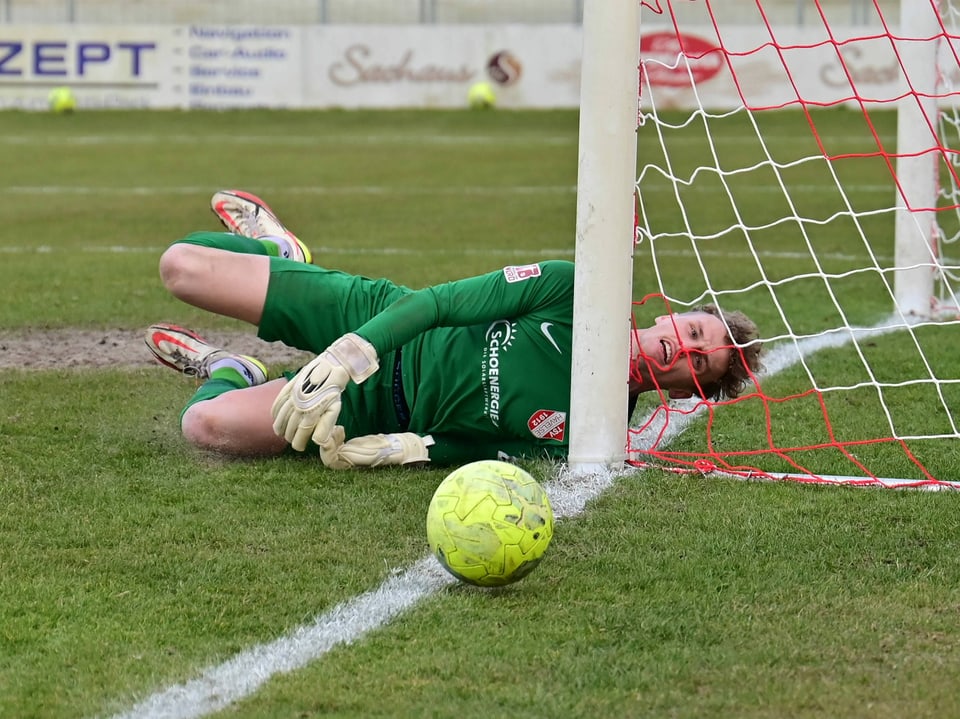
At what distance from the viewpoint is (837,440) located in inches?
204

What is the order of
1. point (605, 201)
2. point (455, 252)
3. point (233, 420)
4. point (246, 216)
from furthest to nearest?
point (455, 252)
point (246, 216)
point (233, 420)
point (605, 201)

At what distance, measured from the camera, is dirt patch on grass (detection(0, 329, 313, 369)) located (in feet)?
21.0

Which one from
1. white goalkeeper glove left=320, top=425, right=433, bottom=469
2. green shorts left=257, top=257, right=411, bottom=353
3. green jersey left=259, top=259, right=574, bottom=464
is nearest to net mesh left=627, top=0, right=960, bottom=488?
green jersey left=259, top=259, right=574, bottom=464

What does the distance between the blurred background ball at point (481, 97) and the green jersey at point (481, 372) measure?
65.0ft

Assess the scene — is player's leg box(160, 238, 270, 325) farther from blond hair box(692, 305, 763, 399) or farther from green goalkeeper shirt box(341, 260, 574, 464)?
blond hair box(692, 305, 763, 399)

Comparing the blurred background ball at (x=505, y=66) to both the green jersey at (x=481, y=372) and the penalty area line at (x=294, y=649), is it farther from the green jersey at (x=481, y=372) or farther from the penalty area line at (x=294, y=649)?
the penalty area line at (x=294, y=649)

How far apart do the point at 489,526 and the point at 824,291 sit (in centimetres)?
528

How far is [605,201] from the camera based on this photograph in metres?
4.40

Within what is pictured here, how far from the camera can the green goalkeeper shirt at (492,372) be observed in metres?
4.57

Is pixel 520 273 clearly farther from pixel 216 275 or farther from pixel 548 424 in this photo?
pixel 216 275

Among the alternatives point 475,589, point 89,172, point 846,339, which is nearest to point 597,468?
point 475,589

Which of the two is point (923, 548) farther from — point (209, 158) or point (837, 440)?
point (209, 158)

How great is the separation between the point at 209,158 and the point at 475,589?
13.8 m

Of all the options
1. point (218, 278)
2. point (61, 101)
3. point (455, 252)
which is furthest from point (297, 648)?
point (61, 101)
